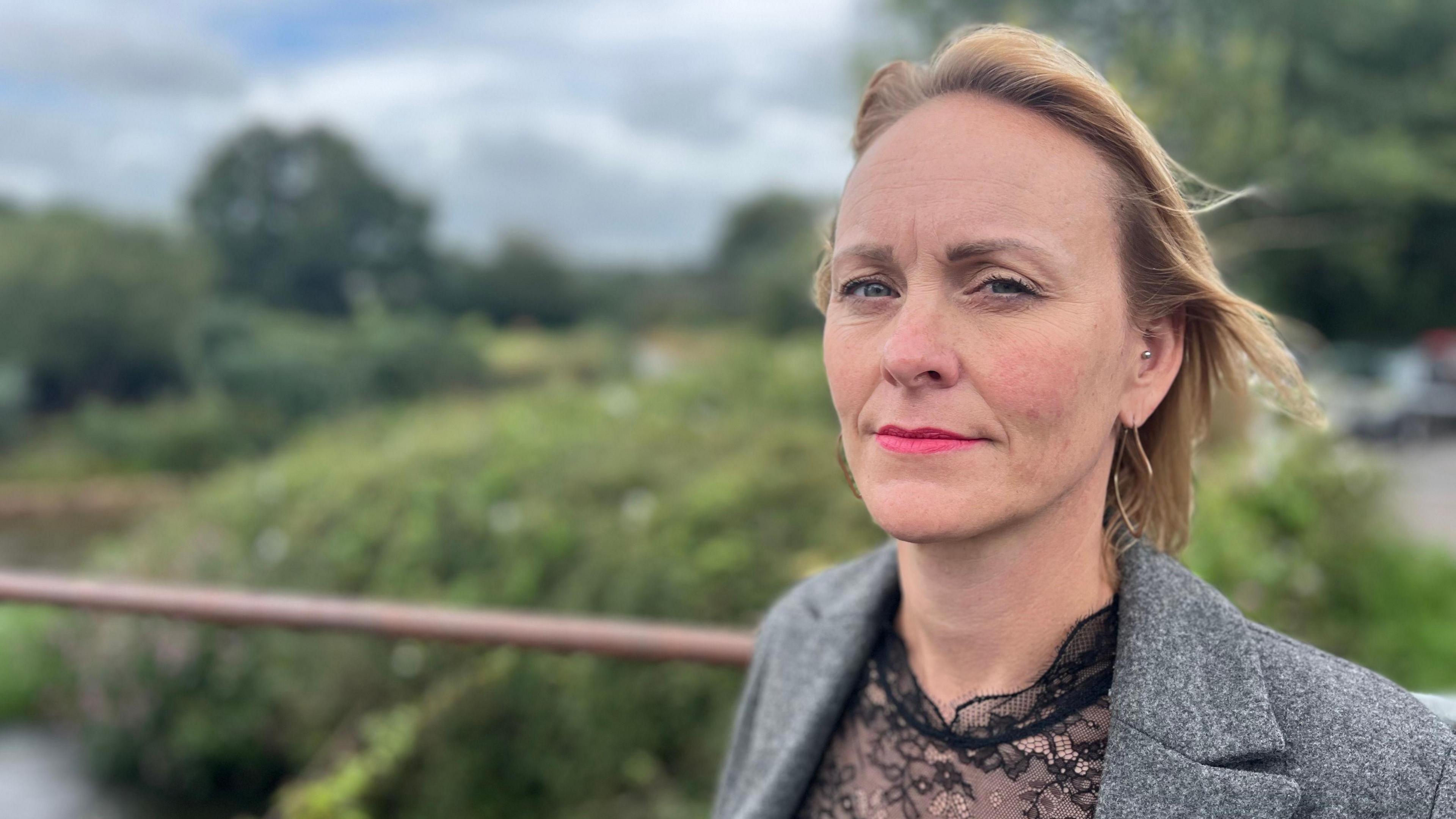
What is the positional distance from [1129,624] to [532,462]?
4711 millimetres

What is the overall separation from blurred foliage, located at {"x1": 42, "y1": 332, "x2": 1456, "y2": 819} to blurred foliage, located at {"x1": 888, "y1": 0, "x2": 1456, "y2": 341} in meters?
13.9

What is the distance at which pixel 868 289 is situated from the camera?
120 cm

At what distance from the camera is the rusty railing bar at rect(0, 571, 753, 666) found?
6.40 ft

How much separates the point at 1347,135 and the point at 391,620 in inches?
1033

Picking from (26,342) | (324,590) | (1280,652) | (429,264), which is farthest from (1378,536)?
(26,342)

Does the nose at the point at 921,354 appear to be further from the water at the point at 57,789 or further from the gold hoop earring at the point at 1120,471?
the water at the point at 57,789

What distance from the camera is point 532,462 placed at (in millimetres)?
5645

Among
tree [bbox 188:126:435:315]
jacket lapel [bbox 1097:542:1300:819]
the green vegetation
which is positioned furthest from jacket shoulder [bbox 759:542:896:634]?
tree [bbox 188:126:435:315]

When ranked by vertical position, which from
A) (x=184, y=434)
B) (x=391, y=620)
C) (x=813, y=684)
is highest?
(x=813, y=684)

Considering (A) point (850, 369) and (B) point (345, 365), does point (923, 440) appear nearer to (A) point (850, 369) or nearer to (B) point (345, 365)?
(A) point (850, 369)

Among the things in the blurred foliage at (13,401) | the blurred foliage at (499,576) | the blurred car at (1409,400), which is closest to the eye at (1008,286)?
the blurred foliage at (499,576)

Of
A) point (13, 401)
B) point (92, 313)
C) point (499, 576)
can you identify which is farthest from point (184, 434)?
point (499, 576)

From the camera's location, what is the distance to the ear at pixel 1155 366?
1187 millimetres

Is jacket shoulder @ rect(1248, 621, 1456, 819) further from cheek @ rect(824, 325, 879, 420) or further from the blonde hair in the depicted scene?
cheek @ rect(824, 325, 879, 420)
